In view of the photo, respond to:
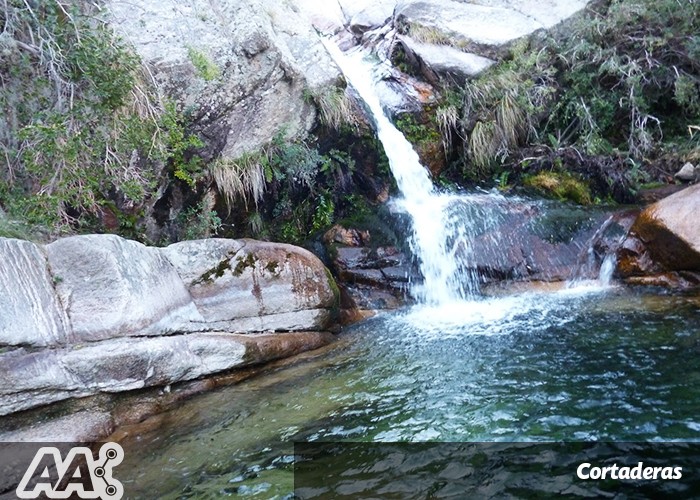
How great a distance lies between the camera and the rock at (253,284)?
5.97m

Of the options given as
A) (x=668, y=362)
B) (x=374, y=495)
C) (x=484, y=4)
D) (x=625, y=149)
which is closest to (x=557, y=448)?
(x=374, y=495)

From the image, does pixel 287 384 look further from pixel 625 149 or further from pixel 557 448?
pixel 625 149

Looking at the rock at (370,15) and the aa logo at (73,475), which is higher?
the rock at (370,15)

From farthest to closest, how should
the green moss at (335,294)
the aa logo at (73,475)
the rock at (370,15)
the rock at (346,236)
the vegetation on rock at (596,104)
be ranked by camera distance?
the rock at (370,15) < the vegetation on rock at (596,104) < the rock at (346,236) < the green moss at (335,294) < the aa logo at (73,475)

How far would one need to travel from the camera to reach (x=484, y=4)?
12.5 m

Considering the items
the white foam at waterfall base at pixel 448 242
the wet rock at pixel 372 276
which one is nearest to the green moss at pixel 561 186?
the white foam at waterfall base at pixel 448 242

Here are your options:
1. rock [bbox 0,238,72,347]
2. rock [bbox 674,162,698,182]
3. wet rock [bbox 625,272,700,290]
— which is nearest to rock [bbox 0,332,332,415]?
rock [bbox 0,238,72,347]

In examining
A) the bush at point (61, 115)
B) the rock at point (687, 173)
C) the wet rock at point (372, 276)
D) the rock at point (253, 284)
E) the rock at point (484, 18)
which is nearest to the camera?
the bush at point (61, 115)

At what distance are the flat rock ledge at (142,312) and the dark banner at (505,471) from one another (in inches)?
90.9

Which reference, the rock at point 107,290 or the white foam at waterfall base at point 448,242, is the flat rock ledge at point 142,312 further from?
the white foam at waterfall base at point 448,242

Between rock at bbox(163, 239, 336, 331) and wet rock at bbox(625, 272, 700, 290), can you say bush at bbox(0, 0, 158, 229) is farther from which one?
wet rock at bbox(625, 272, 700, 290)

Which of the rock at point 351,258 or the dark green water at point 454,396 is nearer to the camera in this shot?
the dark green water at point 454,396

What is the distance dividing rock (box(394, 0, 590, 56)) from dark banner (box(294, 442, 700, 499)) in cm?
997

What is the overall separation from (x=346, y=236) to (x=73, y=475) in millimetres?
5365
